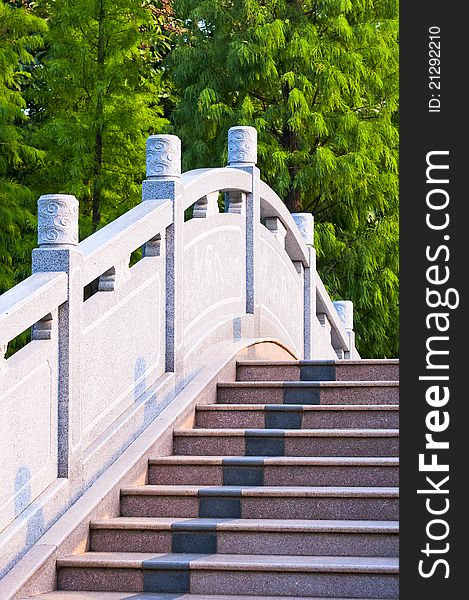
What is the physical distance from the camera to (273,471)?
21.6 ft

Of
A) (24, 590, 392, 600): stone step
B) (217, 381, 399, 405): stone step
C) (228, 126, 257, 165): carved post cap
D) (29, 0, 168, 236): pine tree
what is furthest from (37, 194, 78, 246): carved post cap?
(29, 0, 168, 236): pine tree

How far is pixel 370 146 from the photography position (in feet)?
64.7

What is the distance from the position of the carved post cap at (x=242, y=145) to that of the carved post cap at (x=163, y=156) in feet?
5.39

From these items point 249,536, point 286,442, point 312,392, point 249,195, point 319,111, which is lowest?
point 249,536

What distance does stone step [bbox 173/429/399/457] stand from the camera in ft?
22.1

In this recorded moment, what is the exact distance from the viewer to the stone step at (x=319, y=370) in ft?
25.6

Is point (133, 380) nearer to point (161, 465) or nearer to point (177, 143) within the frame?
point (161, 465)

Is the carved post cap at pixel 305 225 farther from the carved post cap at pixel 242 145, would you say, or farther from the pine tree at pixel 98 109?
the pine tree at pixel 98 109

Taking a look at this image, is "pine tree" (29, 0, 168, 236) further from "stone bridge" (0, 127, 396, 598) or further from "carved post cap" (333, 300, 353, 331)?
"stone bridge" (0, 127, 396, 598)

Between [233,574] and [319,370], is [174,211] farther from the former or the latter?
[233,574]

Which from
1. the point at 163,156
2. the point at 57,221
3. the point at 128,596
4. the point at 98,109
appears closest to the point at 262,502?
the point at 128,596

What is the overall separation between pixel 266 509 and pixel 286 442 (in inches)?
26.2

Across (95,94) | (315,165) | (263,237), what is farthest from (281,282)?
(315,165)

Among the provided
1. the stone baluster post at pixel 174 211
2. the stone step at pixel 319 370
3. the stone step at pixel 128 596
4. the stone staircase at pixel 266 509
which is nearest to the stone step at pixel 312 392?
the stone staircase at pixel 266 509
